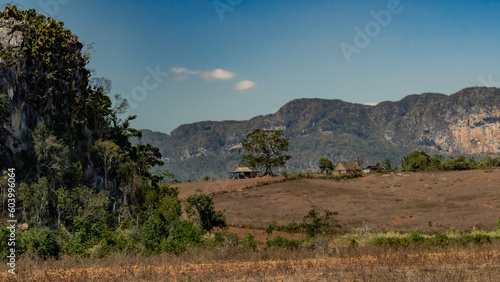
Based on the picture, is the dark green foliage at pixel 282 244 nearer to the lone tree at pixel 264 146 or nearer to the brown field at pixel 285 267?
the brown field at pixel 285 267

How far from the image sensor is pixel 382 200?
50.1 meters

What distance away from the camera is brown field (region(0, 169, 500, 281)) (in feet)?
43.9

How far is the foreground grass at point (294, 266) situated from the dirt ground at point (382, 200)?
1332 cm

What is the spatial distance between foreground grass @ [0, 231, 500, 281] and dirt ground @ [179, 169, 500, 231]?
43.7 feet

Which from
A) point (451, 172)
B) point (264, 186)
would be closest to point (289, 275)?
point (264, 186)

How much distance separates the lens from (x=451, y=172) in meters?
68.1

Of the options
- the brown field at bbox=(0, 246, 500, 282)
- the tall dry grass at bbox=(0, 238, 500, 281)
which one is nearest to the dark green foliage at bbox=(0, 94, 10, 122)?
the tall dry grass at bbox=(0, 238, 500, 281)

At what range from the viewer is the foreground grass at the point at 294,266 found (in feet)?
42.2

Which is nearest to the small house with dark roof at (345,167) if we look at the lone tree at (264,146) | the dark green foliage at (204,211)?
the lone tree at (264,146)

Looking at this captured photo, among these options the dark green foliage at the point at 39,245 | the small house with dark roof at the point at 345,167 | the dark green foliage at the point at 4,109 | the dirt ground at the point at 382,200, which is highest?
the dark green foliage at the point at 4,109

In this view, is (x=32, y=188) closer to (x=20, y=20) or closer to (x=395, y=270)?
(x=20, y=20)

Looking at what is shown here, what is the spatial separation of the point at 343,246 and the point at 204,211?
12.9 m

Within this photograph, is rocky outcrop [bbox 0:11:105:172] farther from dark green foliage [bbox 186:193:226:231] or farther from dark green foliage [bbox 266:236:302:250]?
dark green foliage [bbox 266:236:302:250]

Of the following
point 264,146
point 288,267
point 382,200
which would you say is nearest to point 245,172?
point 264,146
